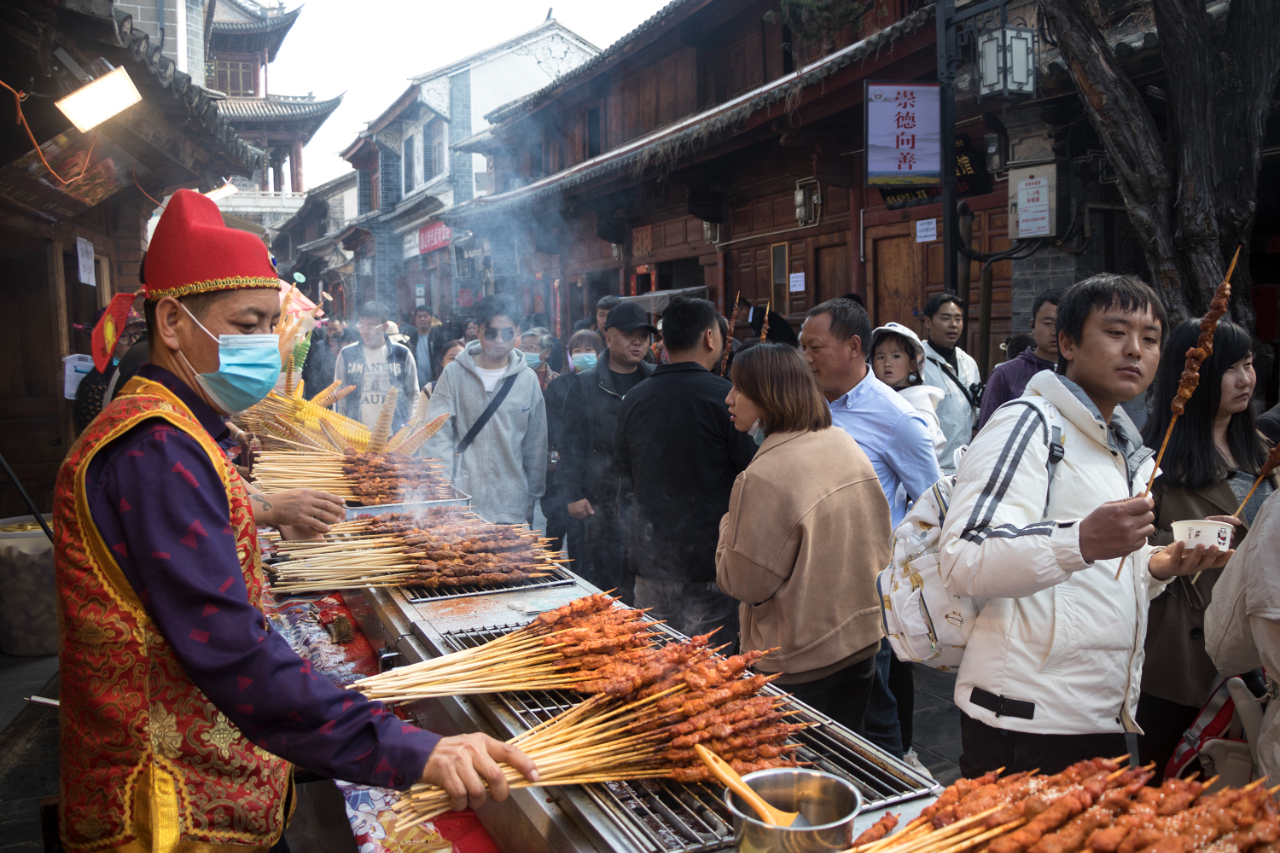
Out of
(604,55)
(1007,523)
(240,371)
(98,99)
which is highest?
(604,55)

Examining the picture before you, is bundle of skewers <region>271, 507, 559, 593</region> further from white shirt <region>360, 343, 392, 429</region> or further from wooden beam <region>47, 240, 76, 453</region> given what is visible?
wooden beam <region>47, 240, 76, 453</region>

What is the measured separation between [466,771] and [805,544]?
1.68 m

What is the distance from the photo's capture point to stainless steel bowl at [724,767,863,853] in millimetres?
1326

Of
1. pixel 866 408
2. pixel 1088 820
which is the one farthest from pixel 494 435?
pixel 1088 820

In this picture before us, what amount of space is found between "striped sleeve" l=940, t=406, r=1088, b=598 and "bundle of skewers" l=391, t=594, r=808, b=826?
0.59 m

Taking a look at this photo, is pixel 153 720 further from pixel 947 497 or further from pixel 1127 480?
pixel 1127 480

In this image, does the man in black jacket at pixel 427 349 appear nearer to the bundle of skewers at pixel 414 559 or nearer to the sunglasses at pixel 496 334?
the sunglasses at pixel 496 334

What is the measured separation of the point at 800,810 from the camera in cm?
152

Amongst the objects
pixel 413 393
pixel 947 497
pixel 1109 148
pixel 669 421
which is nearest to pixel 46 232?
pixel 413 393

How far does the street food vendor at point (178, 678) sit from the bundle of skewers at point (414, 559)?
4.98ft

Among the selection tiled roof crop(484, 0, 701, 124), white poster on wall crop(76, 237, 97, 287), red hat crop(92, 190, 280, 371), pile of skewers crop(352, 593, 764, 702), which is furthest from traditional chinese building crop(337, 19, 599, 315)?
red hat crop(92, 190, 280, 371)

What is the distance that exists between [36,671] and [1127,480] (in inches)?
241

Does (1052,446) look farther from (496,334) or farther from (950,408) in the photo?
(496,334)

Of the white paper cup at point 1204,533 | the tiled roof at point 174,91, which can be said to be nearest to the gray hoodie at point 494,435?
the tiled roof at point 174,91
